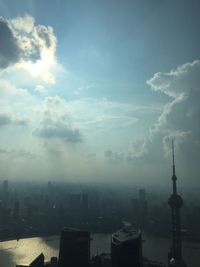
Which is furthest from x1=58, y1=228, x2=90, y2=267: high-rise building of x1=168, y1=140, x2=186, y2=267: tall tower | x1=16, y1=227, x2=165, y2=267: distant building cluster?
x1=168, y1=140, x2=186, y2=267: tall tower

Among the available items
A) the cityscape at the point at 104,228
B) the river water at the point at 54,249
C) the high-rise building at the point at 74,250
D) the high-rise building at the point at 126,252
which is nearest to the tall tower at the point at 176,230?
the cityscape at the point at 104,228

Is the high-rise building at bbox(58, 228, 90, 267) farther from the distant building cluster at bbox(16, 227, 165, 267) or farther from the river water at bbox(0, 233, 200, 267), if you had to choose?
the river water at bbox(0, 233, 200, 267)

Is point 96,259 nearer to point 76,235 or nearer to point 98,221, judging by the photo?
point 76,235

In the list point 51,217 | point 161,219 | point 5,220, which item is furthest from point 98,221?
point 5,220

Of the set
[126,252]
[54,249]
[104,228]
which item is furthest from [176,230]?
[104,228]

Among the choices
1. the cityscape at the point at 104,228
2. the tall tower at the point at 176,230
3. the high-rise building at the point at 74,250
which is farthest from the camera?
the tall tower at the point at 176,230

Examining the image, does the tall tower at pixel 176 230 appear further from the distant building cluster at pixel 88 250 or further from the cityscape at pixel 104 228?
the distant building cluster at pixel 88 250
